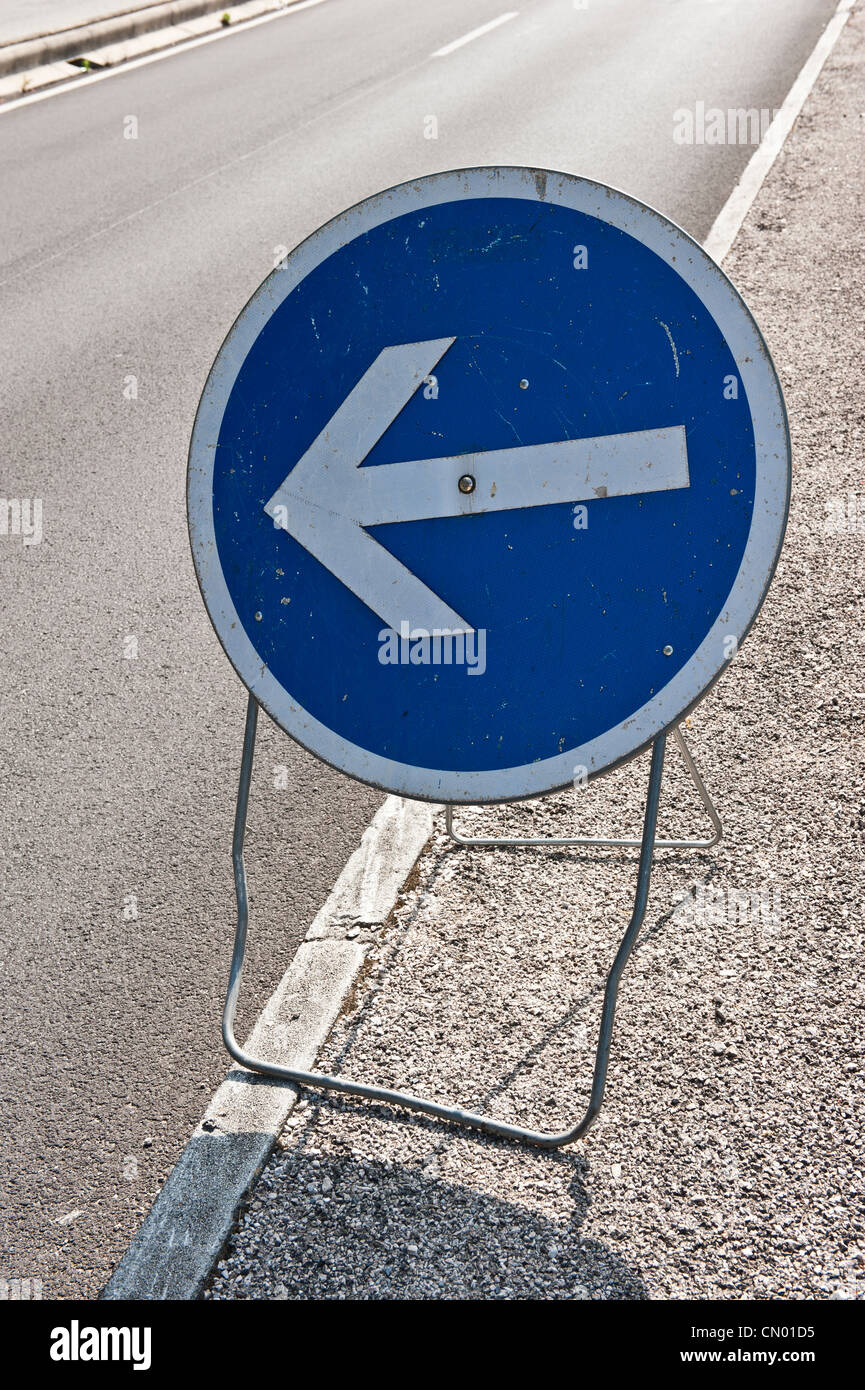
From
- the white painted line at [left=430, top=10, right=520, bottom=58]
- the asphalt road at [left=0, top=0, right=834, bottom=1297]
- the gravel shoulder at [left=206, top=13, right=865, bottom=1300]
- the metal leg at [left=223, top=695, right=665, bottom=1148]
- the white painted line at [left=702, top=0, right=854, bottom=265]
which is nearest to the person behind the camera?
the gravel shoulder at [left=206, top=13, right=865, bottom=1300]

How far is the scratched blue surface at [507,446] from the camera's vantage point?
223 cm

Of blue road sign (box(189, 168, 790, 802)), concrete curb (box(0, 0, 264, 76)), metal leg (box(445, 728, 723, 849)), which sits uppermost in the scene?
concrete curb (box(0, 0, 264, 76))

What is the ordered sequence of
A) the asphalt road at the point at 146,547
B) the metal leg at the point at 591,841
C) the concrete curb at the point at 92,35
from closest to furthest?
the asphalt road at the point at 146,547
the metal leg at the point at 591,841
the concrete curb at the point at 92,35

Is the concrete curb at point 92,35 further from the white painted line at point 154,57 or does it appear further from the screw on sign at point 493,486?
the screw on sign at point 493,486

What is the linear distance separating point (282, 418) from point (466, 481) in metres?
0.41

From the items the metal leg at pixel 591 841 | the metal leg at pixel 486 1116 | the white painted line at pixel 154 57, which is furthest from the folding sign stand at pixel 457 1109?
the white painted line at pixel 154 57

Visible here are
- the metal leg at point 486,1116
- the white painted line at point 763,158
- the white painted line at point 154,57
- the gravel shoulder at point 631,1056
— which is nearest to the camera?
the gravel shoulder at point 631,1056

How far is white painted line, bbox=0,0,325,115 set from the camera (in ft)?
47.9

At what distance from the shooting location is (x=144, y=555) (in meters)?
5.05

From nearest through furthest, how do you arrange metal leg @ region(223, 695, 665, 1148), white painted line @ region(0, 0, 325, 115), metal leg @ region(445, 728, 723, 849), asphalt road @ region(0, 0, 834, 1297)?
metal leg @ region(223, 695, 665, 1148) → asphalt road @ region(0, 0, 834, 1297) → metal leg @ region(445, 728, 723, 849) → white painted line @ region(0, 0, 325, 115)

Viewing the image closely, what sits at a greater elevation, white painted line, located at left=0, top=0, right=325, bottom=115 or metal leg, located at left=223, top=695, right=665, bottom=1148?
white painted line, located at left=0, top=0, right=325, bottom=115

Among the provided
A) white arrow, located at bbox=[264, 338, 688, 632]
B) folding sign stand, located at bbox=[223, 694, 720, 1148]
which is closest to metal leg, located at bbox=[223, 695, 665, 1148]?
folding sign stand, located at bbox=[223, 694, 720, 1148]

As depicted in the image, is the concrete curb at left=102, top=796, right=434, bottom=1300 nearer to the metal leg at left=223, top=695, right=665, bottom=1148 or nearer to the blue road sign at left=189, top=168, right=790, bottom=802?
the metal leg at left=223, top=695, right=665, bottom=1148

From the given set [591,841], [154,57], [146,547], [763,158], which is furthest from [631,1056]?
[154,57]
